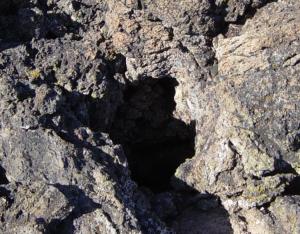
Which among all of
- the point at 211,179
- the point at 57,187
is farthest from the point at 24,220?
the point at 211,179

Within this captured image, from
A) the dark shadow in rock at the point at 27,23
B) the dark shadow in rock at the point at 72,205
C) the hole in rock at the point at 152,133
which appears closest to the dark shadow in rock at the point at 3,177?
the dark shadow in rock at the point at 72,205

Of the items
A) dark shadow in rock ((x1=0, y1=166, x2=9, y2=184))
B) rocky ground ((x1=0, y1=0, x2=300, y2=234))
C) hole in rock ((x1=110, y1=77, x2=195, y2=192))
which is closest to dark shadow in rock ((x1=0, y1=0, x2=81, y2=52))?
rocky ground ((x1=0, y1=0, x2=300, y2=234))

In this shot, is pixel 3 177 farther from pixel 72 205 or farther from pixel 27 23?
pixel 27 23

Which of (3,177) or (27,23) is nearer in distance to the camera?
(3,177)

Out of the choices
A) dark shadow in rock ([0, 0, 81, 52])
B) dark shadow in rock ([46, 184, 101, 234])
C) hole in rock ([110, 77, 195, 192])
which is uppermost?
dark shadow in rock ([0, 0, 81, 52])

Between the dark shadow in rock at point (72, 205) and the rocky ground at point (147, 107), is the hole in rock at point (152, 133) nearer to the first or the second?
the rocky ground at point (147, 107)

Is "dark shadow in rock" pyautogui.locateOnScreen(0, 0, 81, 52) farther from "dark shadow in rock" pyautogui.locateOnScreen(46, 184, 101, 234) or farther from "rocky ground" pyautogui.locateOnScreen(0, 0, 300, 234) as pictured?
"dark shadow in rock" pyautogui.locateOnScreen(46, 184, 101, 234)

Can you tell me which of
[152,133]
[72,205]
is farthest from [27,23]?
[72,205]
